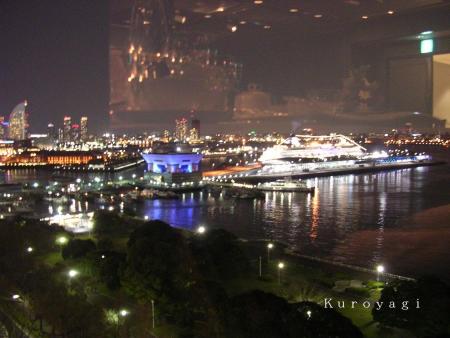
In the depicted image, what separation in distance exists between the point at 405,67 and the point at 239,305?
8.65 meters

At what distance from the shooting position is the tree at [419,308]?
7.02 feet

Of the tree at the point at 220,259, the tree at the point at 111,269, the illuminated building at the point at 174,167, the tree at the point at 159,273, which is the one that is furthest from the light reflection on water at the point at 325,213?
the tree at the point at 111,269

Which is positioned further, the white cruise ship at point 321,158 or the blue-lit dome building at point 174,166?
the white cruise ship at point 321,158

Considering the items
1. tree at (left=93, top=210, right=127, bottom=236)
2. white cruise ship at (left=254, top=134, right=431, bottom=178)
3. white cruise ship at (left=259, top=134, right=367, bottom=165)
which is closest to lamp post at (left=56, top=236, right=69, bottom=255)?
tree at (left=93, top=210, right=127, bottom=236)

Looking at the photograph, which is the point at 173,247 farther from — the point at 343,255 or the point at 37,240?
the point at 343,255

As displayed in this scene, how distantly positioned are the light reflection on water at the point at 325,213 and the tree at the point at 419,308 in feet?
3.81

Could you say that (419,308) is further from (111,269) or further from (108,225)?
(108,225)

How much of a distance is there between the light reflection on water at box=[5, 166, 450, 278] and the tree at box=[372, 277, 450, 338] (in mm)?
1160

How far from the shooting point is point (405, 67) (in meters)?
9.89

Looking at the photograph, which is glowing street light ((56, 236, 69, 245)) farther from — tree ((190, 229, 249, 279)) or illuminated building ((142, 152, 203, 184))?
illuminated building ((142, 152, 203, 184))

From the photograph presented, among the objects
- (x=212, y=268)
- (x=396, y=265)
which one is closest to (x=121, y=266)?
(x=212, y=268)

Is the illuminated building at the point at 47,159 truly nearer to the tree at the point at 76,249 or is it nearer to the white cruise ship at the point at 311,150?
the white cruise ship at the point at 311,150

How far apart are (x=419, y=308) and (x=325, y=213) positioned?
142 inches

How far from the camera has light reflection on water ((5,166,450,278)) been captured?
4.25m
